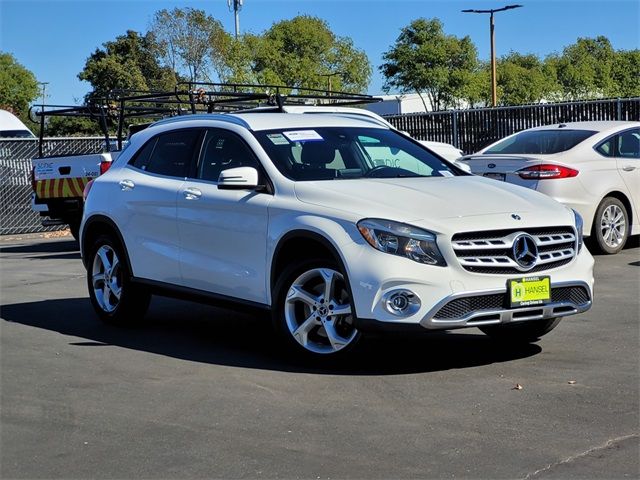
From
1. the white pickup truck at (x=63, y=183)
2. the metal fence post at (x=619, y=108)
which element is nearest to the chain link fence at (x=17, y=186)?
the white pickup truck at (x=63, y=183)

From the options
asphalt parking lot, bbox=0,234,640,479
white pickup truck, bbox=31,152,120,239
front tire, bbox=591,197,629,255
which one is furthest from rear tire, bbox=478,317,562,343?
white pickup truck, bbox=31,152,120,239

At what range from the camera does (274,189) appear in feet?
24.5

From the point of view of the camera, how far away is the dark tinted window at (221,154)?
7.89 meters

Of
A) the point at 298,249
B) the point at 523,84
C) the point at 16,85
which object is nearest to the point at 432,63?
the point at 523,84

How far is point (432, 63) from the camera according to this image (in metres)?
73.6

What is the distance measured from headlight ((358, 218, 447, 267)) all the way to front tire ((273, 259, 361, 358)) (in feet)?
1.14

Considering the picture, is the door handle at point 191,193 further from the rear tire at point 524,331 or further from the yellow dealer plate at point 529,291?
the yellow dealer plate at point 529,291

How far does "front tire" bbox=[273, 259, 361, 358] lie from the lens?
6.91 meters

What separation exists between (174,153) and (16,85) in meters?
81.7

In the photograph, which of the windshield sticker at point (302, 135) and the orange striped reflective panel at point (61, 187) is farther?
the orange striped reflective panel at point (61, 187)

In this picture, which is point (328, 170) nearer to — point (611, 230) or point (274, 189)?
point (274, 189)

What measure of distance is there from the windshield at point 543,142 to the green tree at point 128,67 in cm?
5013

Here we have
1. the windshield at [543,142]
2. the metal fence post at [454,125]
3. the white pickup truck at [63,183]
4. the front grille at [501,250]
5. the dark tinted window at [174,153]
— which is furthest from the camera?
the metal fence post at [454,125]

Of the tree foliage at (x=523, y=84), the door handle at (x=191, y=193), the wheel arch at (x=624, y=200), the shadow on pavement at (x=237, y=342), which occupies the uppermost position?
the tree foliage at (x=523, y=84)
